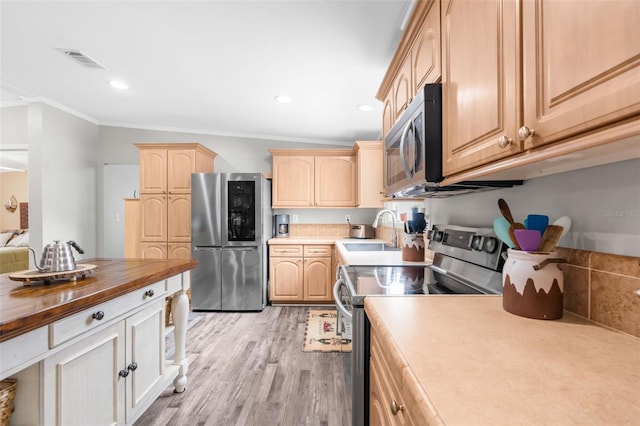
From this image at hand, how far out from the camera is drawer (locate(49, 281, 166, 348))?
103 centimetres

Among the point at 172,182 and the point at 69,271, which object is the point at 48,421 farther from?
the point at 172,182

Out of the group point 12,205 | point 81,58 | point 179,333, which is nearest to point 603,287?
point 179,333

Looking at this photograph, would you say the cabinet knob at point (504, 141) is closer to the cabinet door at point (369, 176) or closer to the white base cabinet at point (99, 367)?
the white base cabinet at point (99, 367)

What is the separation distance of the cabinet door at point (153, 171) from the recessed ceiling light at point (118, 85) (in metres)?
0.86

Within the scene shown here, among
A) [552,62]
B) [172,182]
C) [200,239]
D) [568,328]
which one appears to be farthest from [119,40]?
[568,328]

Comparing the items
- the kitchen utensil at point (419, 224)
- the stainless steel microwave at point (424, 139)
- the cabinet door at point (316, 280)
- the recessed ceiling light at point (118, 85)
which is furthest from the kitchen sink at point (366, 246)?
the recessed ceiling light at point (118, 85)

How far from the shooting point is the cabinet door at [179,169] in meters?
3.76

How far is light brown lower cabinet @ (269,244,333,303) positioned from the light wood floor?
737mm

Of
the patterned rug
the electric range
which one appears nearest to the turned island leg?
the patterned rug

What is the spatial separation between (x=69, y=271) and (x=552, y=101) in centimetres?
184

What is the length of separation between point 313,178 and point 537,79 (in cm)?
337

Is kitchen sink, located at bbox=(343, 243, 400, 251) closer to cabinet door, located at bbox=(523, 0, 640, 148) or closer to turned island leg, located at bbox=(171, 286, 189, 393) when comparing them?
turned island leg, located at bbox=(171, 286, 189, 393)

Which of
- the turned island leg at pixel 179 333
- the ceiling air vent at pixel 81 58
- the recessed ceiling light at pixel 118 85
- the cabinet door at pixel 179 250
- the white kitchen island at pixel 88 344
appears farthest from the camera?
the cabinet door at pixel 179 250

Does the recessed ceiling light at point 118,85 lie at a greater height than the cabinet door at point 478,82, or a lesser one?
greater
